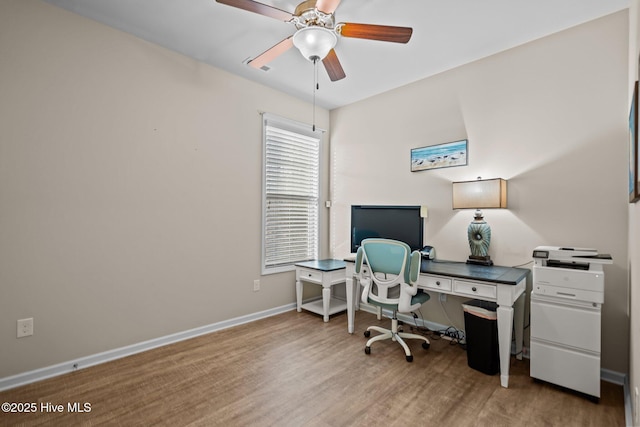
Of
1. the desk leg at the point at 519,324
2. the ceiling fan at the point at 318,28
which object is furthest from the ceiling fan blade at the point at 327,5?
the desk leg at the point at 519,324

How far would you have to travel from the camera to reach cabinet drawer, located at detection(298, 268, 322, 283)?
11.7 ft

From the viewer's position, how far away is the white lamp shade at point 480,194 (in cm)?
262

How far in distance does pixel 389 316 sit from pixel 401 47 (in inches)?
112

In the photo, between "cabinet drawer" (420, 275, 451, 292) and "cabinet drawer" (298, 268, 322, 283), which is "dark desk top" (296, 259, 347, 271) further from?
"cabinet drawer" (420, 275, 451, 292)

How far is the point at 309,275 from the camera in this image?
367 cm

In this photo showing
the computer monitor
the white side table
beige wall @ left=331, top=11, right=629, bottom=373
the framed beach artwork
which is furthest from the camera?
the white side table

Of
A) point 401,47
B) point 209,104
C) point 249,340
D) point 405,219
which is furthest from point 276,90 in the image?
point 249,340

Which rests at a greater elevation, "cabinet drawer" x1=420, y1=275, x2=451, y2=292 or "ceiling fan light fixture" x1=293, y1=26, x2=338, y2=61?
"ceiling fan light fixture" x1=293, y1=26, x2=338, y2=61

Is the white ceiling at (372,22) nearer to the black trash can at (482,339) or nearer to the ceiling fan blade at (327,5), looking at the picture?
the ceiling fan blade at (327,5)

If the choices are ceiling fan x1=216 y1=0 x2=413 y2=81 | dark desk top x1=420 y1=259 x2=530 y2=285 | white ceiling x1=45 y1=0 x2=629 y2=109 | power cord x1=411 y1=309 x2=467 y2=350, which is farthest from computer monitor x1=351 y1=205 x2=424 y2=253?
ceiling fan x1=216 y1=0 x2=413 y2=81

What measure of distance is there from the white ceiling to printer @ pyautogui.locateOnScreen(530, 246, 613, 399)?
177cm

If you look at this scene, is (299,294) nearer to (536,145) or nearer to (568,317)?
(568,317)

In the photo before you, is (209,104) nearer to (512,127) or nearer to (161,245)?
(161,245)

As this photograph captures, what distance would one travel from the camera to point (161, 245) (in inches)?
111
